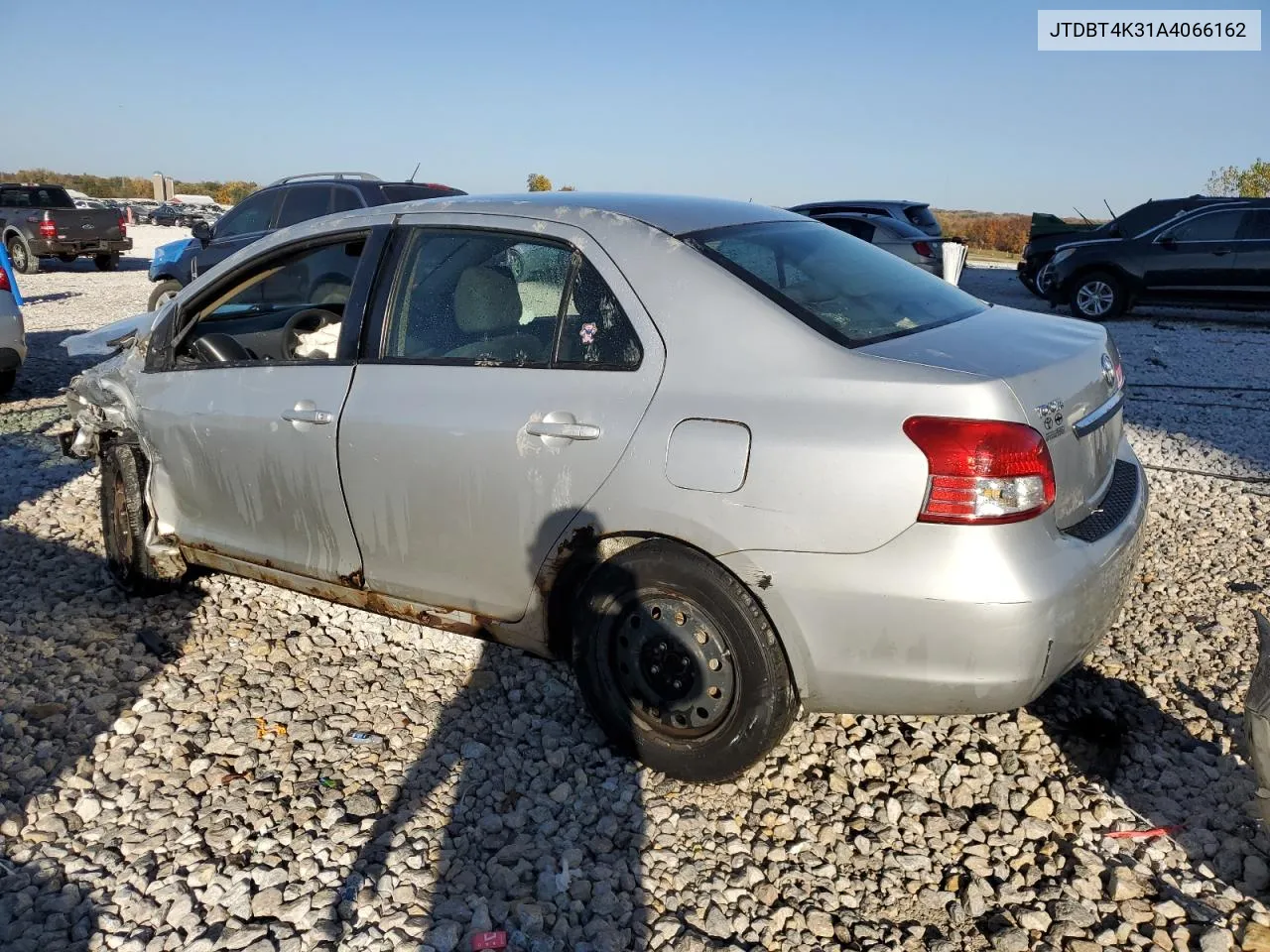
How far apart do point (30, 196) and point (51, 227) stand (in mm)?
1373

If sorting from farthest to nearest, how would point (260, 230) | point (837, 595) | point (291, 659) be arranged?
point (260, 230)
point (291, 659)
point (837, 595)

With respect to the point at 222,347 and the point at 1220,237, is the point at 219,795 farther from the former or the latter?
the point at 1220,237

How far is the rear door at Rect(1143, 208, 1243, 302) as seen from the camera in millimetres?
12930

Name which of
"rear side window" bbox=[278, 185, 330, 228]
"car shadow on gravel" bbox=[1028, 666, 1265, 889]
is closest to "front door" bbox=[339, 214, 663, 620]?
"car shadow on gravel" bbox=[1028, 666, 1265, 889]

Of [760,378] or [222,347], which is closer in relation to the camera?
[760,378]

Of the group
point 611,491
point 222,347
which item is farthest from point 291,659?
point 611,491

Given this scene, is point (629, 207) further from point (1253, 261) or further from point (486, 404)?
point (1253, 261)

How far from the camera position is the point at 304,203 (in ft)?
33.7

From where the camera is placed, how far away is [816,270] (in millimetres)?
3137

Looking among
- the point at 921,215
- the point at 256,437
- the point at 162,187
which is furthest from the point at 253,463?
the point at 162,187

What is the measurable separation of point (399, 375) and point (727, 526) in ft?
4.26

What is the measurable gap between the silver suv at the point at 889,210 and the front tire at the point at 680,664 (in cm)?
1340

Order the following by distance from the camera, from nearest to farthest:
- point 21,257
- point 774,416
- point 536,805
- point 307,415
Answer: point 774,416 < point 536,805 < point 307,415 < point 21,257

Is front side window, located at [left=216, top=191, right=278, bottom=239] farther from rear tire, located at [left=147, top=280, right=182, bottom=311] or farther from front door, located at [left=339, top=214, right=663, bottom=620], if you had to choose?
front door, located at [left=339, top=214, right=663, bottom=620]
